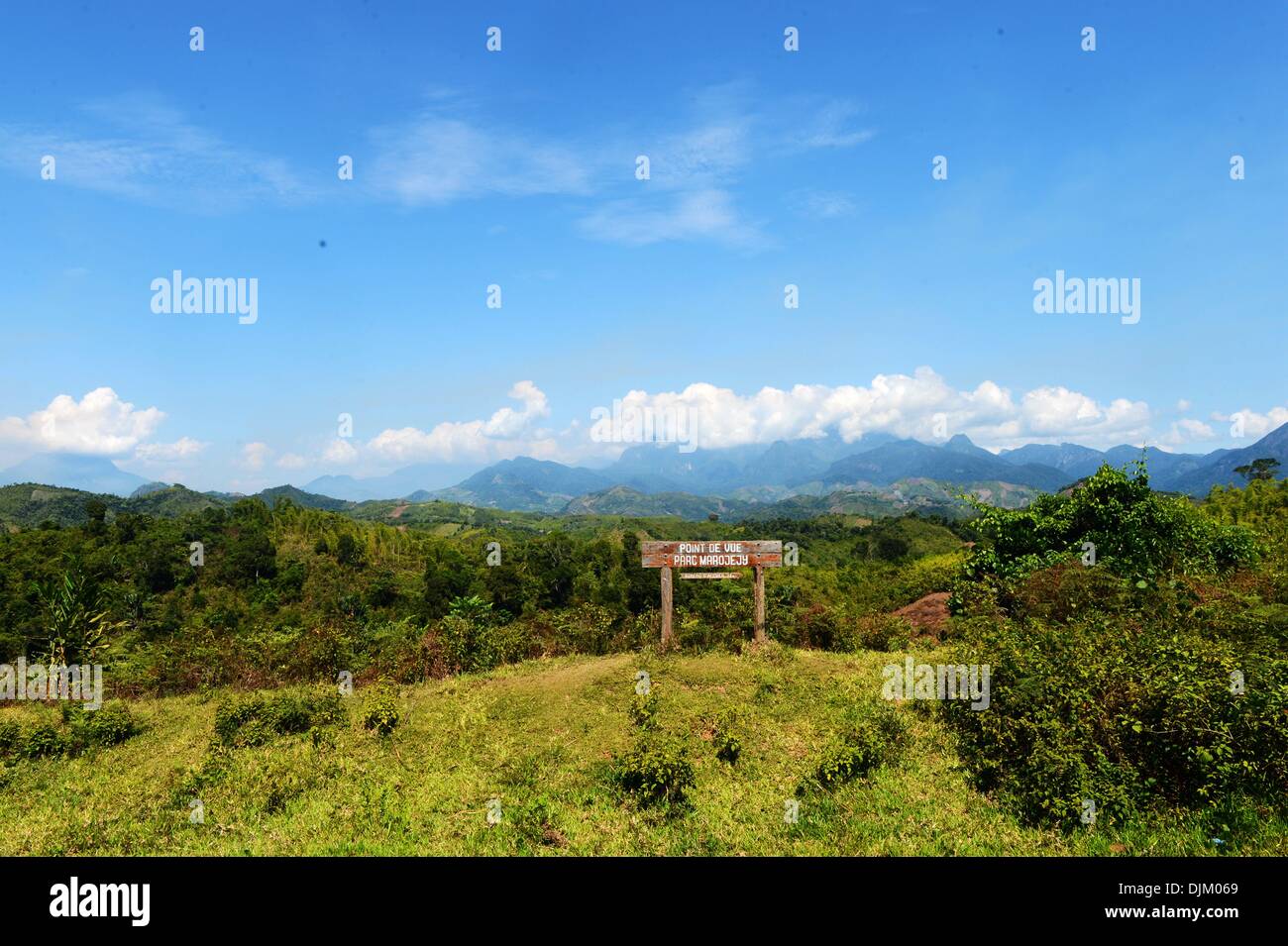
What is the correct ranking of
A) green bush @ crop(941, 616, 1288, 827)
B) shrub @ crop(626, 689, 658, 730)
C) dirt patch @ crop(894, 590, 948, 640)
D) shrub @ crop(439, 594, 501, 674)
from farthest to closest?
dirt patch @ crop(894, 590, 948, 640), shrub @ crop(439, 594, 501, 674), shrub @ crop(626, 689, 658, 730), green bush @ crop(941, 616, 1288, 827)

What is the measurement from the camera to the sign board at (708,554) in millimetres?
17438

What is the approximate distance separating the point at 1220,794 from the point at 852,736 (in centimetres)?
459

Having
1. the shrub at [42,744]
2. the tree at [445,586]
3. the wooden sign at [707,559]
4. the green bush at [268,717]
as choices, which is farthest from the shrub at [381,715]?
the tree at [445,586]

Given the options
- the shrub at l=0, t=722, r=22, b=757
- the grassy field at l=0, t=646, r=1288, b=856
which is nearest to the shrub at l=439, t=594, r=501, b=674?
the grassy field at l=0, t=646, r=1288, b=856

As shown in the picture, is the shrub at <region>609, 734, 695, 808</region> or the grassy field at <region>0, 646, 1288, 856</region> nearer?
the grassy field at <region>0, 646, 1288, 856</region>

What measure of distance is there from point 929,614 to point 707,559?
9764mm

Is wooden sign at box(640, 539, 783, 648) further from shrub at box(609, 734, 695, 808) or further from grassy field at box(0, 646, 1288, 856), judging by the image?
shrub at box(609, 734, 695, 808)

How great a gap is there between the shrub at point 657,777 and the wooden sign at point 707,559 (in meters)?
7.54

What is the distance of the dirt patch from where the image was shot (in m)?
20.3

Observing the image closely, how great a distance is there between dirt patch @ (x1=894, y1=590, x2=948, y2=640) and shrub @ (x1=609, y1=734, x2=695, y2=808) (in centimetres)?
1253

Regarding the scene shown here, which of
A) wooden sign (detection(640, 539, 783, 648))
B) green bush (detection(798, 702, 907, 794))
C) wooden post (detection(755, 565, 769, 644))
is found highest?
wooden sign (detection(640, 539, 783, 648))
